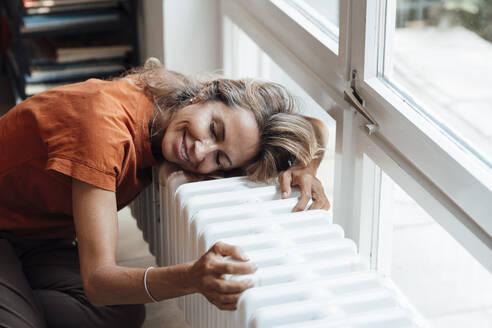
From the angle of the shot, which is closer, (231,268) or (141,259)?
(231,268)

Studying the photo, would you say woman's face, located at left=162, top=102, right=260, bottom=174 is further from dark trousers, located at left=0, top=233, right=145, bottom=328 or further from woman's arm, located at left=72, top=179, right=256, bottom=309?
dark trousers, located at left=0, top=233, right=145, bottom=328

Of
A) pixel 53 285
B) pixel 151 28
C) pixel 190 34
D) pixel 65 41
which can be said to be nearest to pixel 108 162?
pixel 53 285

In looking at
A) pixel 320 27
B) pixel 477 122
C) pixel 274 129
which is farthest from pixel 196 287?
pixel 320 27

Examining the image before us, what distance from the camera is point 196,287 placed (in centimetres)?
111

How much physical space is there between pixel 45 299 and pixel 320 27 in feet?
3.04

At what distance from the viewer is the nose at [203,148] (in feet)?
4.50

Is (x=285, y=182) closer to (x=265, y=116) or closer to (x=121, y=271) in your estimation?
(x=265, y=116)

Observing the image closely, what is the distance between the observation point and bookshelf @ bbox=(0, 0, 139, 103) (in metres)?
2.72

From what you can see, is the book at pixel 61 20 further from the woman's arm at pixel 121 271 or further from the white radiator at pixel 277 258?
the woman's arm at pixel 121 271

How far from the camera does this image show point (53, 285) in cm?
161

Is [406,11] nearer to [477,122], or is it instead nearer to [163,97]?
[477,122]

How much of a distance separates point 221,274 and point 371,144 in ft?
A: 1.62

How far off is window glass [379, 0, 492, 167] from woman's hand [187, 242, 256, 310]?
1.44 ft

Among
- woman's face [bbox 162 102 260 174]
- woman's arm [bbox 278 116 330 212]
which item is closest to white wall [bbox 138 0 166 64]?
woman's face [bbox 162 102 260 174]
